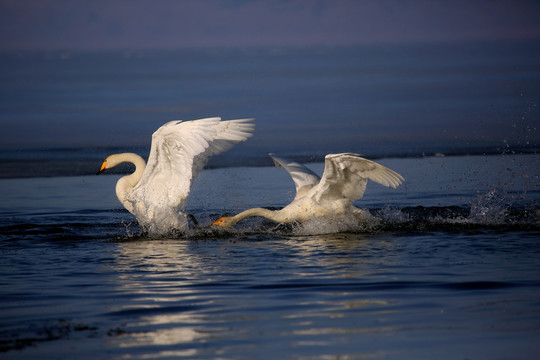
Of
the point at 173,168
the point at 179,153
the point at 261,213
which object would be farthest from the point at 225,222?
the point at 179,153

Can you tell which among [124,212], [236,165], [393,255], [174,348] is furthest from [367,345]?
[236,165]

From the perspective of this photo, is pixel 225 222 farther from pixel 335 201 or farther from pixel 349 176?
pixel 349 176

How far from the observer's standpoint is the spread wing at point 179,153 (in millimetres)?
10750

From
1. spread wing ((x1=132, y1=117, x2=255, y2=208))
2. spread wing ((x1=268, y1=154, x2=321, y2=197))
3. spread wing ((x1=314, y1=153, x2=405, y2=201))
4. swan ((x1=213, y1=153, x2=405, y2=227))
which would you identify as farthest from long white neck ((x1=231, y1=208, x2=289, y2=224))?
spread wing ((x1=132, y1=117, x2=255, y2=208))

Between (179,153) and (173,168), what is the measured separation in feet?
0.92

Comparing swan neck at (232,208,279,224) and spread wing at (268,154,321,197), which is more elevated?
spread wing at (268,154,321,197)

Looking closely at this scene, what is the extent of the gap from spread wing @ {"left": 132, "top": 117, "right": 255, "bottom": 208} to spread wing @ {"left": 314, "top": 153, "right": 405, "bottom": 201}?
1.30 meters

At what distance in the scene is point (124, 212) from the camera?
1374 centimetres

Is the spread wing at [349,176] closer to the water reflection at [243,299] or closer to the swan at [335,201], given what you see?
the swan at [335,201]

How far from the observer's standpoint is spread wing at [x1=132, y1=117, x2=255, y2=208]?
10750mm

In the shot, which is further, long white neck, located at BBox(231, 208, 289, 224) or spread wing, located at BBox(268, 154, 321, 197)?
spread wing, located at BBox(268, 154, 321, 197)

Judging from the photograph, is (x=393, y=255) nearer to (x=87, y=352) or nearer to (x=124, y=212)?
(x=87, y=352)

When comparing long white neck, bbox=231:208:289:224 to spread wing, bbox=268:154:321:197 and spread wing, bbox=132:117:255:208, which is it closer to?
spread wing, bbox=268:154:321:197

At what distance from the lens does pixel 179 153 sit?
35.8 ft
